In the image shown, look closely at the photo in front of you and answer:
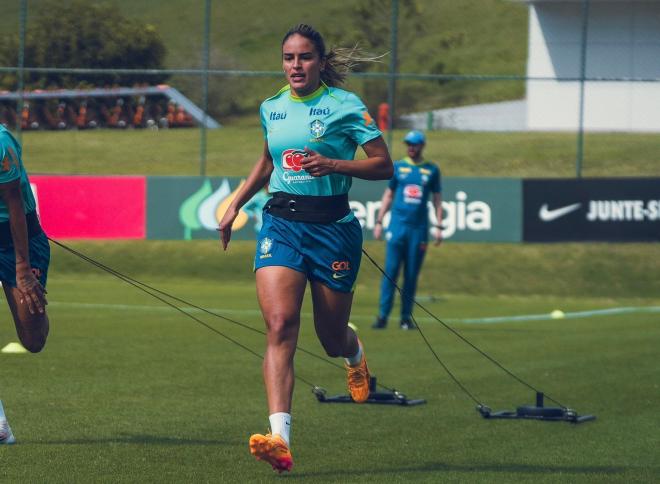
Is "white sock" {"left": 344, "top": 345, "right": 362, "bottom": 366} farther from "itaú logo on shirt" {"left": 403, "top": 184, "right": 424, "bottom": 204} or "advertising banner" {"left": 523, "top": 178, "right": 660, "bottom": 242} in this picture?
"advertising banner" {"left": 523, "top": 178, "right": 660, "bottom": 242}

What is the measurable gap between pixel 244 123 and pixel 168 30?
6.28 m

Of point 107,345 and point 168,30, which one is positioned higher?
point 168,30

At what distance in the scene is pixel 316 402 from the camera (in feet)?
34.6

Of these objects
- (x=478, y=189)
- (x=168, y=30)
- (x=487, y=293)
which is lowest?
(x=487, y=293)

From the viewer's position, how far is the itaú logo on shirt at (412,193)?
1667cm

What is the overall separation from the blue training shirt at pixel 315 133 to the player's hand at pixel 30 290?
1.45 meters

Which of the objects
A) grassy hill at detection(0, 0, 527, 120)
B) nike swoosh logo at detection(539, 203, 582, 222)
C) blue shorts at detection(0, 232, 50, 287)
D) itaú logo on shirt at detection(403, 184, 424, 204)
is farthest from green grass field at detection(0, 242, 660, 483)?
grassy hill at detection(0, 0, 527, 120)

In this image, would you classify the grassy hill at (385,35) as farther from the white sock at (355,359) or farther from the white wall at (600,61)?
the white sock at (355,359)

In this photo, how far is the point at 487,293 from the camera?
77.7 feet

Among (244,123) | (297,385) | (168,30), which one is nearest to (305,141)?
(297,385)

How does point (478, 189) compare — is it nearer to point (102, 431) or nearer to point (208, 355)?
point (208, 355)

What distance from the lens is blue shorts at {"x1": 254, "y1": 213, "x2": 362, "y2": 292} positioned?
25.7ft

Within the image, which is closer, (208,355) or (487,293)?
(208,355)

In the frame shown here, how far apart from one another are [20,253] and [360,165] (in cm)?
195
